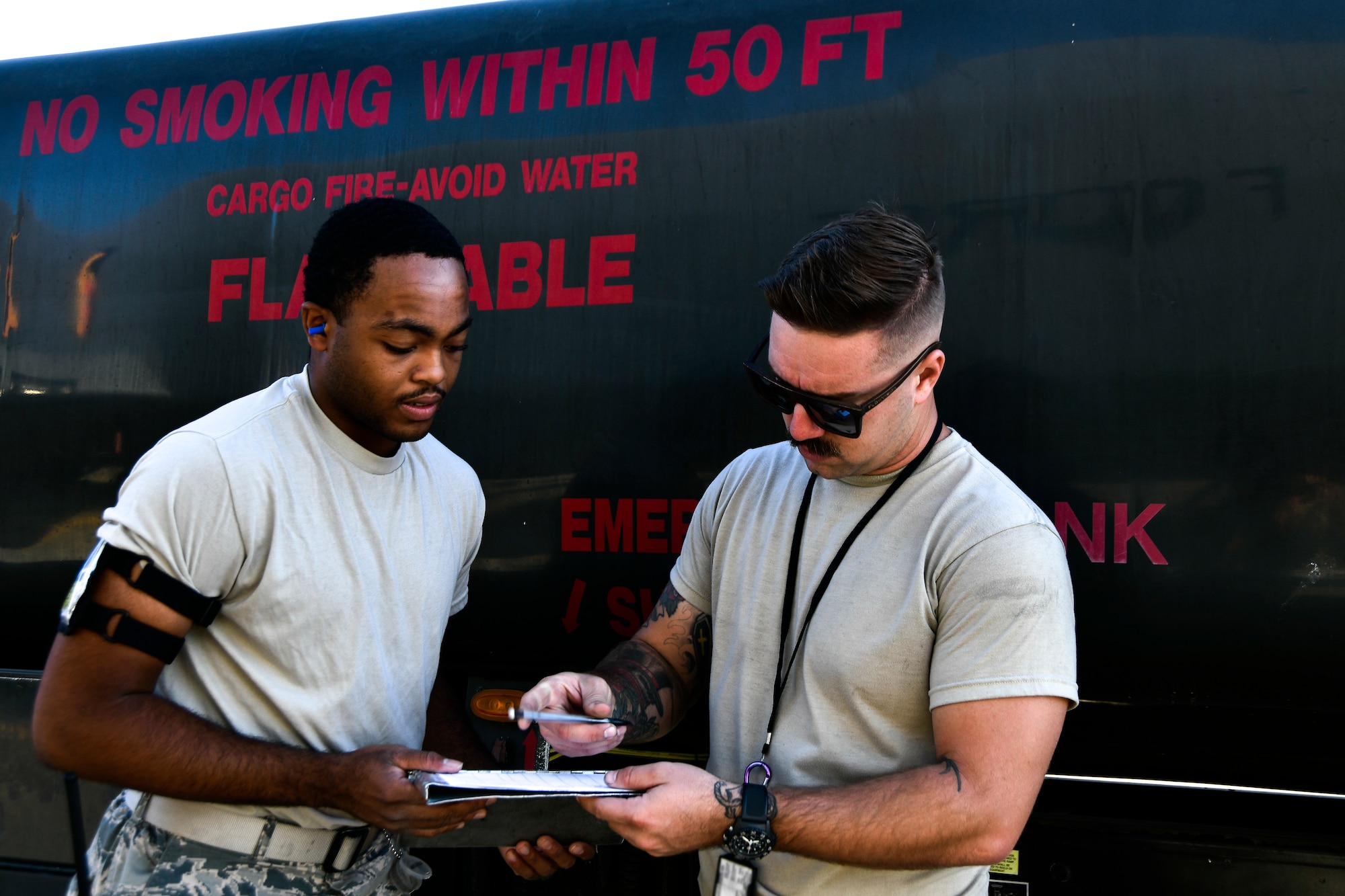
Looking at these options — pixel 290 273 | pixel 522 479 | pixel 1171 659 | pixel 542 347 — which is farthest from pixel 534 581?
pixel 1171 659

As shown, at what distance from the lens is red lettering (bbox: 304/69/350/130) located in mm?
2293

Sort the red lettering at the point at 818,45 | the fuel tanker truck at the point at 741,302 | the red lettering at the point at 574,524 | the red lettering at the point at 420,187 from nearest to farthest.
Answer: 1. the fuel tanker truck at the point at 741,302
2. the red lettering at the point at 818,45
3. the red lettering at the point at 574,524
4. the red lettering at the point at 420,187

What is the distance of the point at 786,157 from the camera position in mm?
2016

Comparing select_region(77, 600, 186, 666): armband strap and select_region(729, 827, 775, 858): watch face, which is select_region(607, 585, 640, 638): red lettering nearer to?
select_region(729, 827, 775, 858): watch face

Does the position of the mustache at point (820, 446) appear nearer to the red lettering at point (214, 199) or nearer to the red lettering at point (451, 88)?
the red lettering at point (451, 88)

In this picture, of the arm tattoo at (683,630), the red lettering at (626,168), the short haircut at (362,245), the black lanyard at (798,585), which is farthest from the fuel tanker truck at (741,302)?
the short haircut at (362,245)

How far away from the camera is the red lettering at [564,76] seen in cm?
216

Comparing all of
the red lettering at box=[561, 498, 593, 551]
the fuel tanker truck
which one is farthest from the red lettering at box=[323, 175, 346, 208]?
the red lettering at box=[561, 498, 593, 551]

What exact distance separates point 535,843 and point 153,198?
1.75 m

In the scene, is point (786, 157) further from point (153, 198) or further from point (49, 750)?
point (49, 750)

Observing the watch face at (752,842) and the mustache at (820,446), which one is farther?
the mustache at (820,446)

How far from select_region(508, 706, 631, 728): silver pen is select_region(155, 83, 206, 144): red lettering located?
164 centimetres

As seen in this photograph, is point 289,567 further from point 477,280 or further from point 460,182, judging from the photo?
point 460,182

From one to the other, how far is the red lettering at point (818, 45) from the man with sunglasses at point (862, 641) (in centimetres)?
54
